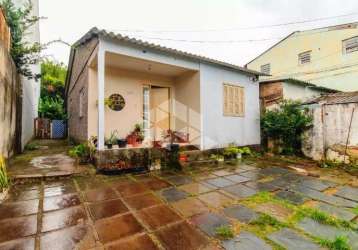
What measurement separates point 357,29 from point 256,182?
13276 mm

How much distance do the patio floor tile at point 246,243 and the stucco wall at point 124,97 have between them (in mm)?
5508

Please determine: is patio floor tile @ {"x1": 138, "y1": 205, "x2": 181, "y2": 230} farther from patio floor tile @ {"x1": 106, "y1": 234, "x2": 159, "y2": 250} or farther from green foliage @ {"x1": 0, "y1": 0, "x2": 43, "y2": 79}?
green foliage @ {"x1": 0, "y1": 0, "x2": 43, "y2": 79}

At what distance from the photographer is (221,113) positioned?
7578 mm

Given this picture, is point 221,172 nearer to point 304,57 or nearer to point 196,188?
point 196,188

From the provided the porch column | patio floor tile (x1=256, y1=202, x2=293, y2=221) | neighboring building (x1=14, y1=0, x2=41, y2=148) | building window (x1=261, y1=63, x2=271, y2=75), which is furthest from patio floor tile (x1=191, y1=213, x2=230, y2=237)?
building window (x1=261, y1=63, x2=271, y2=75)

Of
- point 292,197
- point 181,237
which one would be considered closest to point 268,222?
point 181,237

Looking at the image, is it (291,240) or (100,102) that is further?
(100,102)

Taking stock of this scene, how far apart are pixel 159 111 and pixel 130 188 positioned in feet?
15.0

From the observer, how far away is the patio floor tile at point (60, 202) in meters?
3.09

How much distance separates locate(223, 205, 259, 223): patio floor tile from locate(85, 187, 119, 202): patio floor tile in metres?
1.93

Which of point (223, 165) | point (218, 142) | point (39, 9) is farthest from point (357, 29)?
point (39, 9)

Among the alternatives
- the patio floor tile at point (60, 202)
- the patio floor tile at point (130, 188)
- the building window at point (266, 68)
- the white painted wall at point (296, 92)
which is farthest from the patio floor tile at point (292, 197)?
the building window at point (266, 68)

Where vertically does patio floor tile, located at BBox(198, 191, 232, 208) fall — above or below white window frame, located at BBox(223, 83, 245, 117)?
below

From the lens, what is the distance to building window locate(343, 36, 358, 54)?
1188cm
